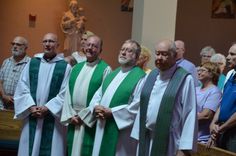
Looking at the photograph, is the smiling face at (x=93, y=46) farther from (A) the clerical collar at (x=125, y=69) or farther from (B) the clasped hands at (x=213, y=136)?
(B) the clasped hands at (x=213, y=136)

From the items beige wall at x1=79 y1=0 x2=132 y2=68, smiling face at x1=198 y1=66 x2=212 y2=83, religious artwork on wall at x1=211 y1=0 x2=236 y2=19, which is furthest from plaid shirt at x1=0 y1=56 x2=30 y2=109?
religious artwork on wall at x1=211 y1=0 x2=236 y2=19

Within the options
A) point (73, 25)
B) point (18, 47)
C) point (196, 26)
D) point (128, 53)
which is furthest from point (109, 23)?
point (128, 53)

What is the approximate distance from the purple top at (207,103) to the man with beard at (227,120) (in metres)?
0.31

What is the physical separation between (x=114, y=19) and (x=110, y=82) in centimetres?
579

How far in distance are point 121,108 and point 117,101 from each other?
0.11 meters

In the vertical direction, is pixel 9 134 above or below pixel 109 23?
below

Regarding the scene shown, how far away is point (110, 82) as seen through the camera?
5914mm

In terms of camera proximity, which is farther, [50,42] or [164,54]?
[50,42]

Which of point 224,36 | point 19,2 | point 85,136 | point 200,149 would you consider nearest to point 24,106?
point 85,136

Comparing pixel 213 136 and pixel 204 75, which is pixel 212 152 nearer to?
pixel 213 136

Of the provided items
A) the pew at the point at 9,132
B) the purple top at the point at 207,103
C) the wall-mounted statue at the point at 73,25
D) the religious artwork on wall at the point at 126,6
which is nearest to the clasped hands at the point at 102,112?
the purple top at the point at 207,103

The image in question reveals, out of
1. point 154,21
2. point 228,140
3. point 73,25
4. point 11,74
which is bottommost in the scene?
point 228,140

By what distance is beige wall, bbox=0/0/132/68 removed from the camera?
10727 millimetres

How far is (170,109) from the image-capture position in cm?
486
